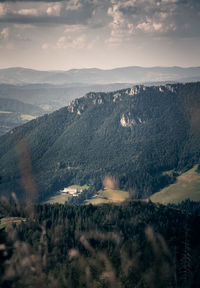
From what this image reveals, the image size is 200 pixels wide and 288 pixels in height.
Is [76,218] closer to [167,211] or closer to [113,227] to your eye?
[113,227]

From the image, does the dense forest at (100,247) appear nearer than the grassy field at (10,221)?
Yes

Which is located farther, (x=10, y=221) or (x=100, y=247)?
(x=10, y=221)

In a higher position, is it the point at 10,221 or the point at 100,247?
the point at 100,247

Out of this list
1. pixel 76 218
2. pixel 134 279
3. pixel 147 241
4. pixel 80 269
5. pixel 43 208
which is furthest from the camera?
pixel 43 208

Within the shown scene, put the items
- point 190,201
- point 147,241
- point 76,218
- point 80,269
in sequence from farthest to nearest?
point 190,201 → point 76,218 → point 147,241 → point 80,269

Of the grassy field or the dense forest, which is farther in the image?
the grassy field

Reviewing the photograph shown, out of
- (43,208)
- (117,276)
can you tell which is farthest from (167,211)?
(117,276)

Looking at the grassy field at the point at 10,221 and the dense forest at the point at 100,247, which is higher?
the dense forest at the point at 100,247

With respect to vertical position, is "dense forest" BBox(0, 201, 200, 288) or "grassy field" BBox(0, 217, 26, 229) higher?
"dense forest" BBox(0, 201, 200, 288)
